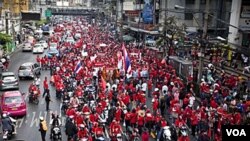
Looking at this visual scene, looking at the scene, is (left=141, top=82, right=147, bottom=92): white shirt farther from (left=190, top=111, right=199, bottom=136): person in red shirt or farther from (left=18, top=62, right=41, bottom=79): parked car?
(left=18, top=62, right=41, bottom=79): parked car

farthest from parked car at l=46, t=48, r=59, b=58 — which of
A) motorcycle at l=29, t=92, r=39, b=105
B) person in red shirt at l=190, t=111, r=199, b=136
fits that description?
person in red shirt at l=190, t=111, r=199, b=136

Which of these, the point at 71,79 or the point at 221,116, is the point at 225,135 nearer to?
the point at 221,116

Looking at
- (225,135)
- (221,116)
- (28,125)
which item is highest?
(225,135)

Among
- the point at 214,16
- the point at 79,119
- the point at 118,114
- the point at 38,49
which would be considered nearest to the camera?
the point at 79,119

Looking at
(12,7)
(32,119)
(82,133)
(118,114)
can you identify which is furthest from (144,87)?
(12,7)

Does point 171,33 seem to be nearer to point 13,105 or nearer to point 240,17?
point 240,17

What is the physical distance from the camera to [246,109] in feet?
68.7

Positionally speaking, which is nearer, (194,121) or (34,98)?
(194,121)

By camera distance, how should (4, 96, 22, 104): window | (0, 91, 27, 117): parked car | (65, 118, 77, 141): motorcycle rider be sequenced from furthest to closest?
(4, 96, 22, 104): window < (0, 91, 27, 117): parked car < (65, 118, 77, 141): motorcycle rider

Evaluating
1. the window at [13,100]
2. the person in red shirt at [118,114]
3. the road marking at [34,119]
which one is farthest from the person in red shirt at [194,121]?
the window at [13,100]

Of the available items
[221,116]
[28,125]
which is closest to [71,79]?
[28,125]

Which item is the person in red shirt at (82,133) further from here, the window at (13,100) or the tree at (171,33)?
the tree at (171,33)

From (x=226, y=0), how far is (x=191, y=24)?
6350 millimetres

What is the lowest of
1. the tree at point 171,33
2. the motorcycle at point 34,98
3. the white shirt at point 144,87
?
the motorcycle at point 34,98
